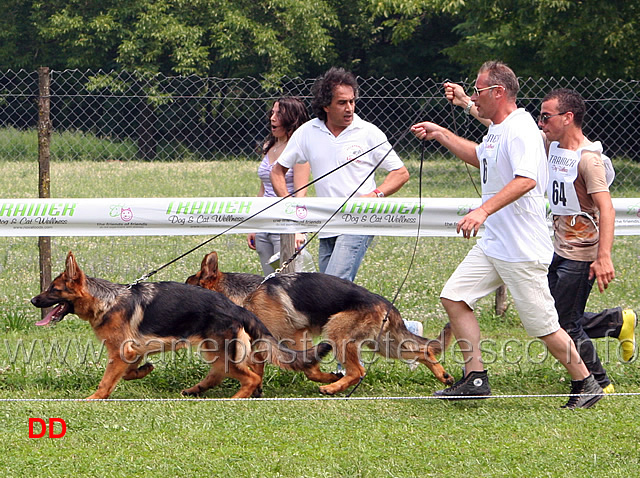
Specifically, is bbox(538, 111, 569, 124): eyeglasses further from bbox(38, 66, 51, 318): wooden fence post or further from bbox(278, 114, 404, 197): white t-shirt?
bbox(38, 66, 51, 318): wooden fence post

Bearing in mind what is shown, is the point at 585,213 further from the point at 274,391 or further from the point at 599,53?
the point at 599,53

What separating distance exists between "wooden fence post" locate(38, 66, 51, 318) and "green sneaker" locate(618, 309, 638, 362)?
4560mm

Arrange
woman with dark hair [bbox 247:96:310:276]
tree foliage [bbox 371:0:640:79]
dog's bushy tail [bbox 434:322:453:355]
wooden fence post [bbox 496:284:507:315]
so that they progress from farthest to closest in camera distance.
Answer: tree foliage [bbox 371:0:640:79]
wooden fence post [bbox 496:284:507:315]
woman with dark hair [bbox 247:96:310:276]
dog's bushy tail [bbox 434:322:453:355]

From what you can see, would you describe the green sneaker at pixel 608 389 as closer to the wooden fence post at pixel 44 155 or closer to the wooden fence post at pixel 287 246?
the wooden fence post at pixel 287 246

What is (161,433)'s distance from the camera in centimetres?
446

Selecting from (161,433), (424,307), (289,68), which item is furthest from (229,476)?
(289,68)

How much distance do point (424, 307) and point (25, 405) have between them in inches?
163

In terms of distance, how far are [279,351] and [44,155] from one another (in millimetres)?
3245

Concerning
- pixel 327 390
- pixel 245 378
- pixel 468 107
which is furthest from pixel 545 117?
Result: pixel 245 378

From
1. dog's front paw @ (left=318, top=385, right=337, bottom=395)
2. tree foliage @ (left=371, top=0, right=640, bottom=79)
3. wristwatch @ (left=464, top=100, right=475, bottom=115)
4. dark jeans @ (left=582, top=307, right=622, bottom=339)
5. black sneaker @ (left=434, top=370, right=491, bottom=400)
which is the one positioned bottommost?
tree foliage @ (left=371, top=0, right=640, bottom=79)

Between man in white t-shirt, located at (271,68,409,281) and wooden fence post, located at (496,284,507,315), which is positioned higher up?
man in white t-shirt, located at (271,68,409,281)

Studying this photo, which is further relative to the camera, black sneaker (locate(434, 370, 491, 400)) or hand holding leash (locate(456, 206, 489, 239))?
black sneaker (locate(434, 370, 491, 400))

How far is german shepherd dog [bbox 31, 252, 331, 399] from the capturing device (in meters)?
5.18

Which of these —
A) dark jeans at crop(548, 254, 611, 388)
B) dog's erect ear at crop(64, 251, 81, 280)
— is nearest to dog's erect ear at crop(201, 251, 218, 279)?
dog's erect ear at crop(64, 251, 81, 280)
